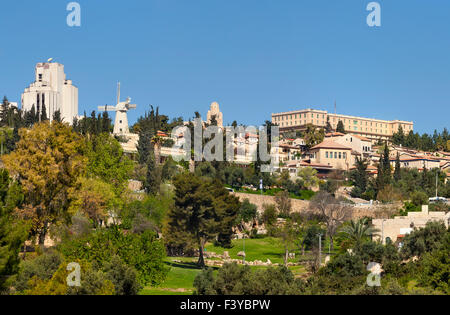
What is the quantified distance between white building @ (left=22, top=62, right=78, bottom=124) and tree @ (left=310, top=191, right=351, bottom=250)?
2771 inches

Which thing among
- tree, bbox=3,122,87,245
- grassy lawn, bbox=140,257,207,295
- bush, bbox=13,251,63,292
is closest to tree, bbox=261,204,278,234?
grassy lawn, bbox=140,257,207,295

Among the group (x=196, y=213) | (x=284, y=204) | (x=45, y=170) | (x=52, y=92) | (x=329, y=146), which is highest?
(x=52, y=92)

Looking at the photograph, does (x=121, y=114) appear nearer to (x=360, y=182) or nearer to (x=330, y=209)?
(x=360, y=182)

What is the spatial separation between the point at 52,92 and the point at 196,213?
83.1m

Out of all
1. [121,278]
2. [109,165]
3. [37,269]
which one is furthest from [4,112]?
[121,278]

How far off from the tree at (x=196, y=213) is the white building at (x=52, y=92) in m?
78.5

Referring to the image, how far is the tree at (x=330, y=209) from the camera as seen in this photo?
222ft

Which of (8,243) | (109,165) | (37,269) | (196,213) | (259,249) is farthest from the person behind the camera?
(109,165)

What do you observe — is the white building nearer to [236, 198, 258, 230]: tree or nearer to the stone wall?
the stone wall

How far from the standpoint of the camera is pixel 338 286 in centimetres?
3591

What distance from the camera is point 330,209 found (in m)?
69.9

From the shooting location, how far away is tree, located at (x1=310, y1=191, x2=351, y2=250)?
6781 centimetres
